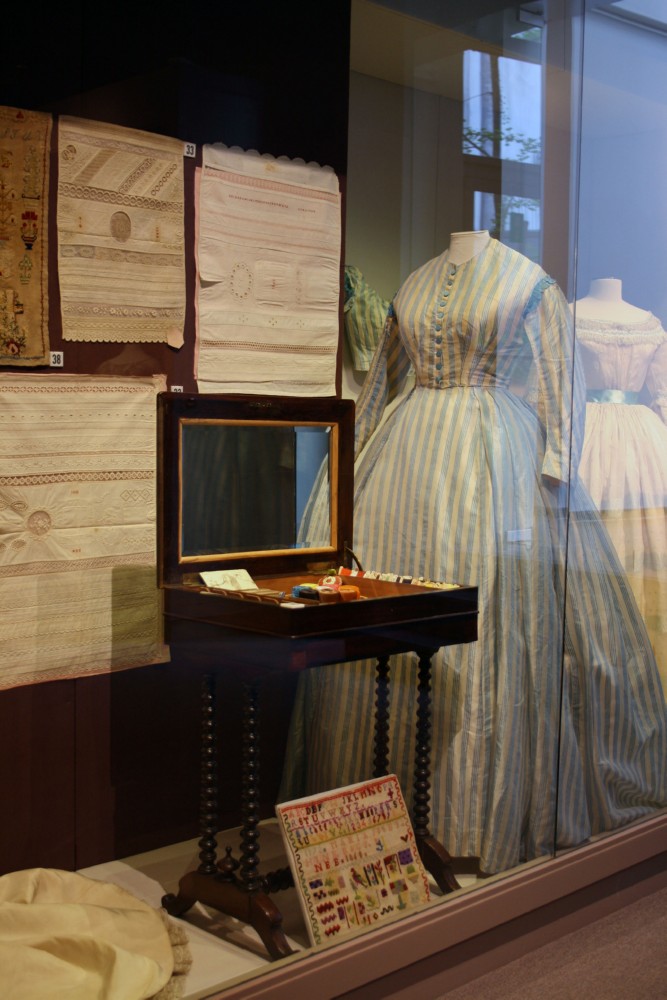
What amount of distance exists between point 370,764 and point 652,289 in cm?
145

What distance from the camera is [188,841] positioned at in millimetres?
2609

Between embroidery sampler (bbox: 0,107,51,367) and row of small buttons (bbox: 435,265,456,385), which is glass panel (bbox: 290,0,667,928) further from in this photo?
embroidery sampler (bbox: 0,107,51,367)

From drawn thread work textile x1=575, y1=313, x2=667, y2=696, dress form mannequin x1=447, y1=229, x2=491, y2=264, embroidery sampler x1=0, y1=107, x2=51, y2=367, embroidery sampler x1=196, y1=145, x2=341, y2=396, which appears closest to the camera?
embroidery sampler x1=0, y1=107, x2=51, y2=367

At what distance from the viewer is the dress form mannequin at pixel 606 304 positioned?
294 centimetres

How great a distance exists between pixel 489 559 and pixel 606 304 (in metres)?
0.75

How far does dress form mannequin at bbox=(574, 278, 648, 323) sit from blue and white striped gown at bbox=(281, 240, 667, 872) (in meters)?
0.09

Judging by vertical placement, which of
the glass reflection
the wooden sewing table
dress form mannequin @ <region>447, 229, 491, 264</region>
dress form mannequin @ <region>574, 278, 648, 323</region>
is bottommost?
the wooden sewing table

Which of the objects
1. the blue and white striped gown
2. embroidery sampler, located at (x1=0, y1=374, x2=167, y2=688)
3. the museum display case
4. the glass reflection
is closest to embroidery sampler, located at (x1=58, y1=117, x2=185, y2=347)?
the museum display case

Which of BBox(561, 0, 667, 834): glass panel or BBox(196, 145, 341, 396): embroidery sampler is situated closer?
BBox(196, 145, 341, 396): embroidery sampler

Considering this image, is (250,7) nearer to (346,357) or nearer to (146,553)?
(346,357)

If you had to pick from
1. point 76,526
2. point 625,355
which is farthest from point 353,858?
point 625,355

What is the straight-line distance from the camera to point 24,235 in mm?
2275

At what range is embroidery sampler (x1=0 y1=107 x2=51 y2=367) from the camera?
2234 mm

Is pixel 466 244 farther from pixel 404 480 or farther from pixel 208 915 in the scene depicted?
pixel 208 915
